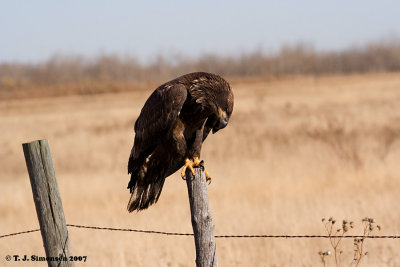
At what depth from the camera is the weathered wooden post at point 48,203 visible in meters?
4.18

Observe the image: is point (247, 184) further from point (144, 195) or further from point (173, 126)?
point (144, 195)

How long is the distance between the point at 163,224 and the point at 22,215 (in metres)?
3.11

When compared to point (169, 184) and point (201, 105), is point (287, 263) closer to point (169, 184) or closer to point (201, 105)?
point (201, 105)

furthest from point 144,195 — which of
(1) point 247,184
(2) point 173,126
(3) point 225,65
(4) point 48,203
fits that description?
(3) point 225,65

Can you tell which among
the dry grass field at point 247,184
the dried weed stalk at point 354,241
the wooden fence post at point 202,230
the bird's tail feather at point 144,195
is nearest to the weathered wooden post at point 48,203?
the wooden fence post at point 202,230

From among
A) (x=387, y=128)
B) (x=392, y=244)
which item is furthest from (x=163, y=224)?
(x=387, y=128)

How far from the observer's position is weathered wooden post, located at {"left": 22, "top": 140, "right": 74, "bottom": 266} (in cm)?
418

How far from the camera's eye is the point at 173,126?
5.58 m

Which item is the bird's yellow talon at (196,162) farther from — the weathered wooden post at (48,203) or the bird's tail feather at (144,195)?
the weathered wooden post at (48,203)

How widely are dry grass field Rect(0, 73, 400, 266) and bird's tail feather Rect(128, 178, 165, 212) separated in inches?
54.8

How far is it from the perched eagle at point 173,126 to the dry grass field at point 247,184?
135 centimetres

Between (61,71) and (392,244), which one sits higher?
(61,71)

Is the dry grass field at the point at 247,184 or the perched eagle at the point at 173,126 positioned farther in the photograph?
the dry grass field at the point at 247,184

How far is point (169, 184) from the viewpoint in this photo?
12781mm
